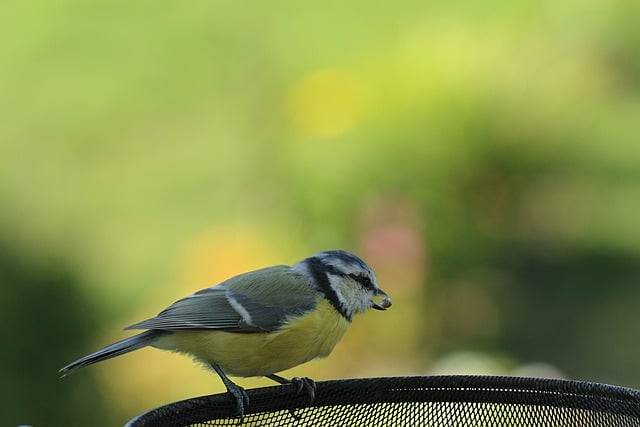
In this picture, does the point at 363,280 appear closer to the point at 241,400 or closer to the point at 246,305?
the point at 246,305

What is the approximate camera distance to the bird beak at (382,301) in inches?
69.3

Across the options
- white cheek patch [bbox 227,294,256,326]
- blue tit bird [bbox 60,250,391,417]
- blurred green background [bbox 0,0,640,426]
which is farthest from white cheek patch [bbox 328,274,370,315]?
blurred green background [bbox 0,0,640,426]

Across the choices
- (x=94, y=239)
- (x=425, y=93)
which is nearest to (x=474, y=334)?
(x=425, y=93)

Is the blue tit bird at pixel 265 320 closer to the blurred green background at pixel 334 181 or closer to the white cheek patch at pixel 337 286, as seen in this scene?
the white cheek patch at pixel 337 286

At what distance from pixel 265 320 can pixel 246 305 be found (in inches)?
2.3

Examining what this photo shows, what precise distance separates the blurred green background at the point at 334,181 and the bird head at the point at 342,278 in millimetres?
866

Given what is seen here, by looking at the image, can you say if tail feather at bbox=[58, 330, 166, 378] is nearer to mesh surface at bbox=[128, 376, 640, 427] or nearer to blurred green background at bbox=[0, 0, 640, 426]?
mesh surface at bbox=[128, 376, 640, 427]

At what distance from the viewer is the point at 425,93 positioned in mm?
3514

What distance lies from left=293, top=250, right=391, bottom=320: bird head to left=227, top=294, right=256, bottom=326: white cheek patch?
5.6 inches

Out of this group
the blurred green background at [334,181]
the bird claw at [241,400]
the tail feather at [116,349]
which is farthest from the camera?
the blurred green background at [334,181]

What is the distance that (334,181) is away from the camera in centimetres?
327

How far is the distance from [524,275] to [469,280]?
0.87ft

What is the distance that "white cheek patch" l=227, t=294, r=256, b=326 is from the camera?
160 cm

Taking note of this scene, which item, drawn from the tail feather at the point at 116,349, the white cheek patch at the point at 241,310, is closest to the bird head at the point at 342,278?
the white cheek patch at the point at 241,310
